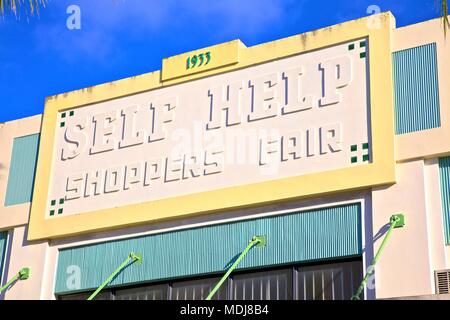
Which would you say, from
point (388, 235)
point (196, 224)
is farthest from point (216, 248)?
point (388, 235)

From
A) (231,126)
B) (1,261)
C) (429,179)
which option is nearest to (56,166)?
(1,261)

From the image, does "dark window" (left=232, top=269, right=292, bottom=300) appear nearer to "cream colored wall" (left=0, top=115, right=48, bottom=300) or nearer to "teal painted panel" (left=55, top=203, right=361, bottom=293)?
"teal painted panel" (left=55, top=203, right=361, bottom=293)

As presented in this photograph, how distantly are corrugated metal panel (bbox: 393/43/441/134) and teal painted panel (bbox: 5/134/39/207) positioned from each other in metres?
10.9

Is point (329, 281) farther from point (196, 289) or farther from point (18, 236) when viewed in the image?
point (18, 236)

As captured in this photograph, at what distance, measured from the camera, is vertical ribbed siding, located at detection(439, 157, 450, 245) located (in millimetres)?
21994

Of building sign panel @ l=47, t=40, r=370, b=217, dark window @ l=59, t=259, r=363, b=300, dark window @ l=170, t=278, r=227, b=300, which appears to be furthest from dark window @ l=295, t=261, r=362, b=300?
building sign panel @ l=47, t=40, r=370, b=217

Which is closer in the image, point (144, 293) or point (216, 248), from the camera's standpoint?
point (216, 248)

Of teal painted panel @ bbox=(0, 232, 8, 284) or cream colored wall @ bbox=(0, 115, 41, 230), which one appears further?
cream colored wall @ bbox=(0, 115, 41, 230)

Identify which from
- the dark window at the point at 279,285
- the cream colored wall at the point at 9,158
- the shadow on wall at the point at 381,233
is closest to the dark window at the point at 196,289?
the dark window at the point at 279,285

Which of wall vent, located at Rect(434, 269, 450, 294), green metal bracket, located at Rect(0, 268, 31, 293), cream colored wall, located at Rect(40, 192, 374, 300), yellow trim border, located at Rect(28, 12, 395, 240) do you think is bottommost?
wall vent, located at Rect(434, 269, 450, 294)

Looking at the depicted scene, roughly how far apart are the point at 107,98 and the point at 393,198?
30.4ft

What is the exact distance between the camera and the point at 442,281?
842 inches

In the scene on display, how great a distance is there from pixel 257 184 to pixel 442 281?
17.4 ft
